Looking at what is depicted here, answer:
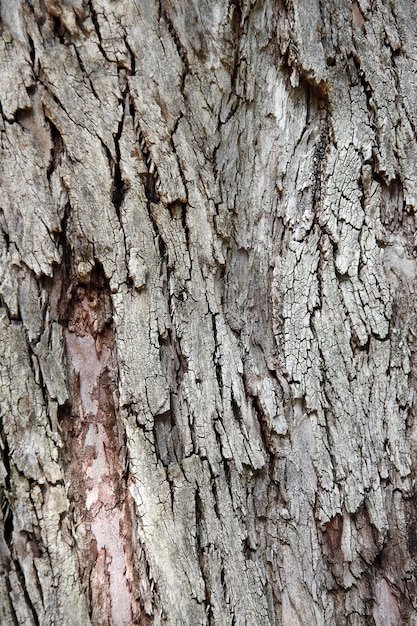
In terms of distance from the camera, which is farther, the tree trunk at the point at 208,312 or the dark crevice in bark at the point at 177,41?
the dark crevice in bark at the point at 177,41

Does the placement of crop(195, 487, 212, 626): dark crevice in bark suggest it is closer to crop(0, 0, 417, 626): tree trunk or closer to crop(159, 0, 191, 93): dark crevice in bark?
crop(0, 0, 417, 626): tree trunk

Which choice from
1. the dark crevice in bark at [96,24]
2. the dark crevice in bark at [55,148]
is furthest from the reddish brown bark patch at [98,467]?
the dark crevice in bark at [96,24]

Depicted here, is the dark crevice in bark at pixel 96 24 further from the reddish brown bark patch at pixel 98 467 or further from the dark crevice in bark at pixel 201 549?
the dark crevice in bark at pixel 201 549

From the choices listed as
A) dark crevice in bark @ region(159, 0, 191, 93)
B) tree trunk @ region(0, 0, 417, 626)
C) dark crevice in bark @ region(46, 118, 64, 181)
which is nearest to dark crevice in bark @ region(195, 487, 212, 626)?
tree trunk @ region(0, 0, 417, 626)

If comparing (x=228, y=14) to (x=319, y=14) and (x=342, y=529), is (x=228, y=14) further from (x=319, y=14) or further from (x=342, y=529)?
(x=342, y=529)

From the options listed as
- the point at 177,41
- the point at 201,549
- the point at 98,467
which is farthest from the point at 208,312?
the point at 177,41

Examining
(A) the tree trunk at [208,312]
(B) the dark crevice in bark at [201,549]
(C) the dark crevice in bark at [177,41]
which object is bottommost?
(B) the dark crevice in bark at [201,549]

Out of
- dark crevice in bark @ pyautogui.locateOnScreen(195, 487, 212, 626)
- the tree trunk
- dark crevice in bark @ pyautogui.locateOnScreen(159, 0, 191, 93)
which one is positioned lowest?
dark crevice in bark @ pyautogui.locateOnScreen(195, 487, 212, 626)

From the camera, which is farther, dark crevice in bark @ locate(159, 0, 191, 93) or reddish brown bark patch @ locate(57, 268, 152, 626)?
dark crevice in bark @ locate(159, 0, 191, 93)
